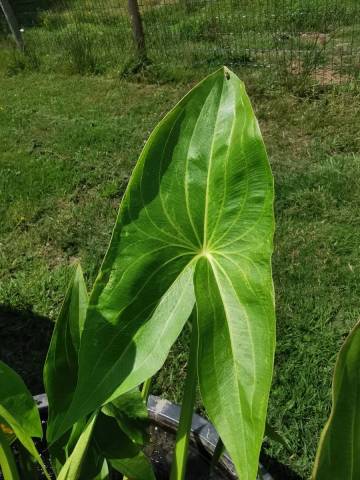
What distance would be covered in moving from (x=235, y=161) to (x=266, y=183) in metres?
0.05

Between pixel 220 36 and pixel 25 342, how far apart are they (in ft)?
12.2

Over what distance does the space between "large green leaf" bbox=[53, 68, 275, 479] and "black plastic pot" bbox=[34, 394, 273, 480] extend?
0.62 m

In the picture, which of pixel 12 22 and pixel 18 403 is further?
pixel 12 22

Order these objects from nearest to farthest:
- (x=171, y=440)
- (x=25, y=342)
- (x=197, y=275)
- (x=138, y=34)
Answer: (x=197, y=275) < (x=171, y=440) < (x=25, y=342) < (x=138, y=34)

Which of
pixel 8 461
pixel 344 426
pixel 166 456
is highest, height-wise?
pixel 344 426

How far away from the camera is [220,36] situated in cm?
528

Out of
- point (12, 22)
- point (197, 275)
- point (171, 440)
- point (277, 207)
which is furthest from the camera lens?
point (12, 22)

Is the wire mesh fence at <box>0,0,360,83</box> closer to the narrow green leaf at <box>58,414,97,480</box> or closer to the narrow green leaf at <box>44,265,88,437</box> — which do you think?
the narrow green leaf at <box>44,265,88,437</box>

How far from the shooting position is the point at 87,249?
2787 millimetres

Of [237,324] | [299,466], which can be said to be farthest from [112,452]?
[299,466]

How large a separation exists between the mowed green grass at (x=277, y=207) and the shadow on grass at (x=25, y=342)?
0.19ft

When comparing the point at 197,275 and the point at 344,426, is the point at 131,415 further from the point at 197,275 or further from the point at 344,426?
the point at 344,426

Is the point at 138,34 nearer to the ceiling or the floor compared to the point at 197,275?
nearer to the floor

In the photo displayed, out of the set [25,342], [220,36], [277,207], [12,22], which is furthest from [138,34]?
[25,342]
